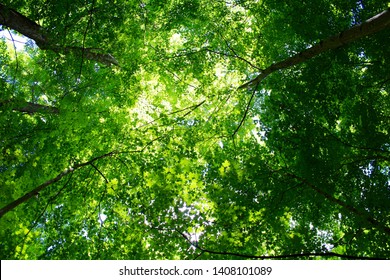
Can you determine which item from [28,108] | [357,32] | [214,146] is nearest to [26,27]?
[28,108]

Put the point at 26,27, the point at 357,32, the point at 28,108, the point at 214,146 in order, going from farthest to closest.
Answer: the point at 28,108 < the point at 26,27 < the point at 214,146 < the point at 357,32

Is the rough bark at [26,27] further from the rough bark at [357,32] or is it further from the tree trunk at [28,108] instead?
the rough bark at [357,32]

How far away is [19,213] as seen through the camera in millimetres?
6906

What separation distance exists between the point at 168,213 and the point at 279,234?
76.9 inches

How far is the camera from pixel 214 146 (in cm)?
726

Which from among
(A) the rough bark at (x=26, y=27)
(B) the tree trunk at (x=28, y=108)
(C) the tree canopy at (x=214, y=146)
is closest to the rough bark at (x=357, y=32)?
(C) the tree canopy at (x=214, y=146)

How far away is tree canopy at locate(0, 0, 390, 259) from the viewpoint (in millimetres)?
4992

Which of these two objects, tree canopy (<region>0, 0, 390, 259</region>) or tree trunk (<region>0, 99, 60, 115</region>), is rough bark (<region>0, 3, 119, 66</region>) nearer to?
tree canopy (<region>0, 0, 390, 259</region>)

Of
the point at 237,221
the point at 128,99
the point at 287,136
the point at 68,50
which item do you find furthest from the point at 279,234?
the point at 68,50

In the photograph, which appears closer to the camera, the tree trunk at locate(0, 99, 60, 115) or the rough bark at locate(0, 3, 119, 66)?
the tree trunk at locate(0, 99, 60, 115)

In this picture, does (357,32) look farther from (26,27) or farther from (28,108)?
(28,108)

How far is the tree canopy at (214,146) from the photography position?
4992 millimetres

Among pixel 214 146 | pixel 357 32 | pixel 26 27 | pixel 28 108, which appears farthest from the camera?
pixel 28 108

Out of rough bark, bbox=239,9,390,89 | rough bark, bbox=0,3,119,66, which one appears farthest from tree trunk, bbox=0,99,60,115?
rough bark, bbox=239,9,390,89
